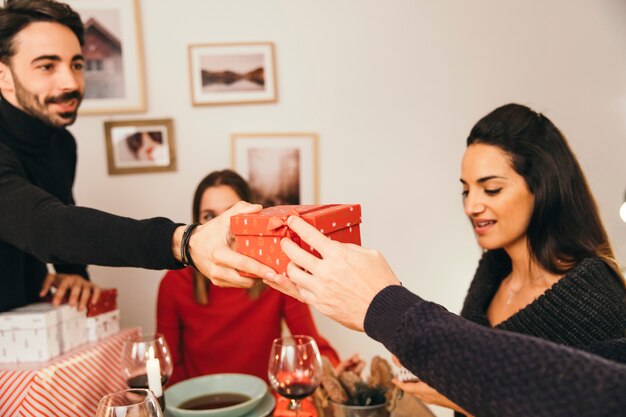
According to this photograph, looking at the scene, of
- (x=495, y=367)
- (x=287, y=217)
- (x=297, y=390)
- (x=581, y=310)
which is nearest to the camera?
(x=495, y=367)

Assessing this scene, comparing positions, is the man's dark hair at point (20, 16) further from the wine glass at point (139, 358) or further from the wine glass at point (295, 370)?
the wine glass at point (295, 370)

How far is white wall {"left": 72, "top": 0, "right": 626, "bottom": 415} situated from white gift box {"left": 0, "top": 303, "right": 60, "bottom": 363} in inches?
56.8

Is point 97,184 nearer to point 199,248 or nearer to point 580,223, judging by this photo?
point 199,248

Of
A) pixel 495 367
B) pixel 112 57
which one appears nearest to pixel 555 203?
pixel 495 367

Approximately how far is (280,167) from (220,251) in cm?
160

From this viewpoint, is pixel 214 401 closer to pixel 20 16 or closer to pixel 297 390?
pixel 297 390

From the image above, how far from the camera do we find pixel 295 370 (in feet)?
3.89

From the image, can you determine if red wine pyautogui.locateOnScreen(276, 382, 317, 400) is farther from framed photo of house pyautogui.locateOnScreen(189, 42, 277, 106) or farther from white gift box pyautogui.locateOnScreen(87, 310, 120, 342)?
framed photo of house pyautogui.locateOnScreen(189, 42, 277, 106)

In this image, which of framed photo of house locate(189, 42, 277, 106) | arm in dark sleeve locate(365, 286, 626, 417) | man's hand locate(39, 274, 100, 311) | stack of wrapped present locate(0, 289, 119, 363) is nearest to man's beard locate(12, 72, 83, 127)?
man's hand locate(39, 274, 100, 311)

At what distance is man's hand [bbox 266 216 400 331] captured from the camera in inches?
32.8

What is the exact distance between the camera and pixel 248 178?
2.60 meters

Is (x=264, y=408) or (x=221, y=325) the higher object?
(x=264, y=408)

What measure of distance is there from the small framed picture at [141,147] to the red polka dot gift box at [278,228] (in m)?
1.66

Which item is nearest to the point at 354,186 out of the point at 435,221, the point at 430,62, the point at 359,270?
the point at 435,221
